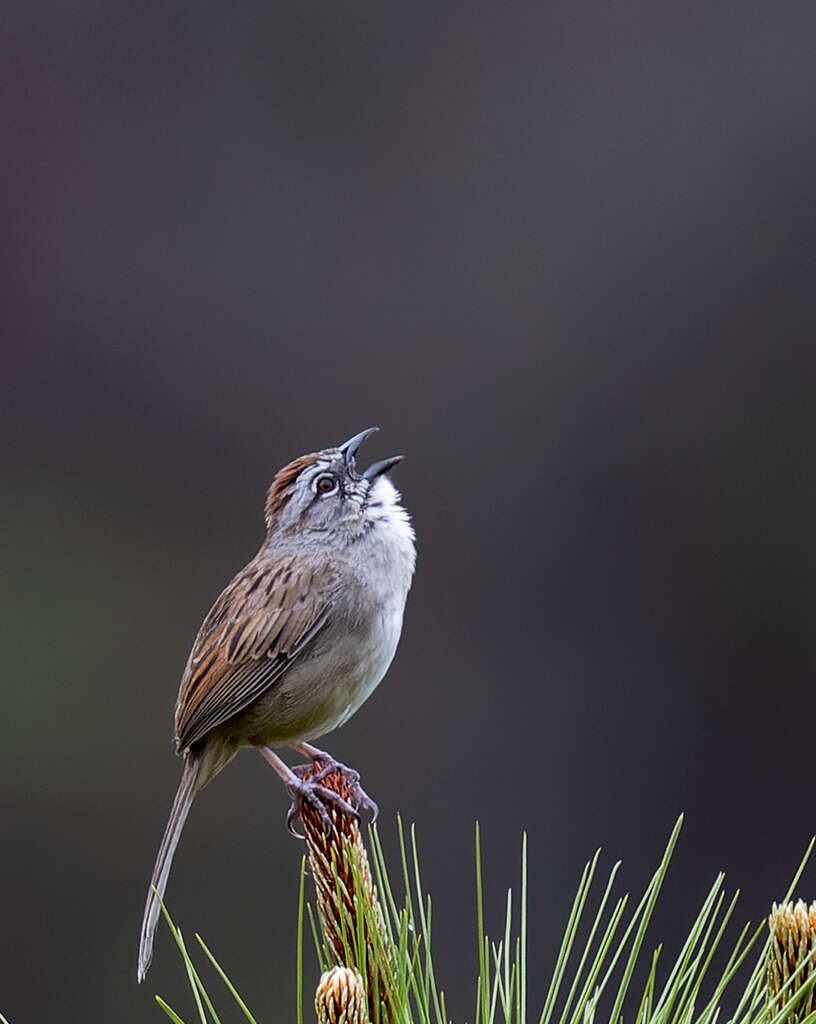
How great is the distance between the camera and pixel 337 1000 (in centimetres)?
130

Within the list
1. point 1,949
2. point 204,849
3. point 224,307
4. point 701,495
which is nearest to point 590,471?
point 701,495

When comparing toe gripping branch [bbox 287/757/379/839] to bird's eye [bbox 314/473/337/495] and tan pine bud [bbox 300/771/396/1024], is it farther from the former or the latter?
bird's eye [bbox 314/473/337/495]

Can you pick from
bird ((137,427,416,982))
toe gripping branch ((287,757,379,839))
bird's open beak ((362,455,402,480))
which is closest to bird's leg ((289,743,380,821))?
toe gripping branch ((287,757,379,839))

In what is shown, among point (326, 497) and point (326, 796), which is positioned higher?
point (326, 497)

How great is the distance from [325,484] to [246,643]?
1.32 feet

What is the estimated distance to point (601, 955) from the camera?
1.38 meters

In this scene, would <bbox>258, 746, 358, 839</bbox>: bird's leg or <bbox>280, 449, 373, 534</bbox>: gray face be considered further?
<bbox>280, 449, 373, 534</bbox>: gray face

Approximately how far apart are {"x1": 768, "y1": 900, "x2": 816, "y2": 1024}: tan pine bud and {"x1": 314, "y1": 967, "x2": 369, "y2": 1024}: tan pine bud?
391mm

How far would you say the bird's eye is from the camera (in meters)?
2.95

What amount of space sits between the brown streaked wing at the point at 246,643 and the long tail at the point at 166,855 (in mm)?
63

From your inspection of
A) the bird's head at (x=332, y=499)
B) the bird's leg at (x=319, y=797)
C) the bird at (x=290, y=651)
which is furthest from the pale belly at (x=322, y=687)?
the bird's leg at (x=319, y=797)

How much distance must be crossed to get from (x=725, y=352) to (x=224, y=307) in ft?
8.19

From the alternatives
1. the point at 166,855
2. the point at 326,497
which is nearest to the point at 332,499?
the point at 326,497

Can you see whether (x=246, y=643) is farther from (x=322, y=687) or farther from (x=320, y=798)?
(x=320, y=798)
